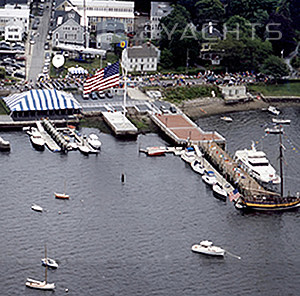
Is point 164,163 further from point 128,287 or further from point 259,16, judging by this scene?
point 259,16

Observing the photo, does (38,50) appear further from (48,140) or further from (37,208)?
(37,208)

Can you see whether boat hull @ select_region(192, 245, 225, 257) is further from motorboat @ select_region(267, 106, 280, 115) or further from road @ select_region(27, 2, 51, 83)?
road @ select_region(27, 2, 51, 83)

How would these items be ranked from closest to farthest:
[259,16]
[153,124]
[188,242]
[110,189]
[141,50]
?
[188,242], [110,189], [153,124], [141,50], [259,16]

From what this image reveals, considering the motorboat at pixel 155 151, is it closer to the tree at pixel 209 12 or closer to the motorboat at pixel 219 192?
the motorboat at pixel 219 192

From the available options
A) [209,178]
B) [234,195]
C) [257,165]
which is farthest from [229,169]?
[234,195]

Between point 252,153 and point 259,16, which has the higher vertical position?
point 259,16

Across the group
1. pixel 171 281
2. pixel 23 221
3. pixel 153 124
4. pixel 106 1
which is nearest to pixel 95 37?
pixel 106 1
